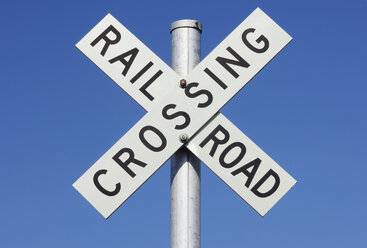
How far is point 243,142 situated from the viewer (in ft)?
9.64

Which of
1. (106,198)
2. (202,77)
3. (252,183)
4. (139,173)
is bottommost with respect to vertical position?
(106,198)

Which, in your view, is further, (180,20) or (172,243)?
(180,20)

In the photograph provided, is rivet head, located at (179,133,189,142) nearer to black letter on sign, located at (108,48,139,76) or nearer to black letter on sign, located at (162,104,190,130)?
black letter on sign, located at (162,104,190,130)

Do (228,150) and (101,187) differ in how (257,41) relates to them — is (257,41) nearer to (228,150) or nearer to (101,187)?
(228,150)

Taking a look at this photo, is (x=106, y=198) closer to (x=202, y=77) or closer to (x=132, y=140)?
(x=132, y=140)

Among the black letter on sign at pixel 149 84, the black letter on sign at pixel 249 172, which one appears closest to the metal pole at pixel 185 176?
the black letter on sign at pixel 149 84

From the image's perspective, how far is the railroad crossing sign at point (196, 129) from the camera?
9.46 ft

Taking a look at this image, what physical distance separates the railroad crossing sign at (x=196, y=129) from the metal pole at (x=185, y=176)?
0.06m

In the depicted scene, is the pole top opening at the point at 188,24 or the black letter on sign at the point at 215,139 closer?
the black letter on sign at the point at 215,139

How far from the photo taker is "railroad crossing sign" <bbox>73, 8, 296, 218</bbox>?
288cm

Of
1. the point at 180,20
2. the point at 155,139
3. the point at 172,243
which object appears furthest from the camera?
the point at 180,20

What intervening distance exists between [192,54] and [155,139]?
0.53 metres

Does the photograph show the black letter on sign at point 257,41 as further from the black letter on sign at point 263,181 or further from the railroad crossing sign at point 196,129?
the black letter on sign at point 263,181

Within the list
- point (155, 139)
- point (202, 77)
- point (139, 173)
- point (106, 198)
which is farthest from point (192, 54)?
point (106, 198)
